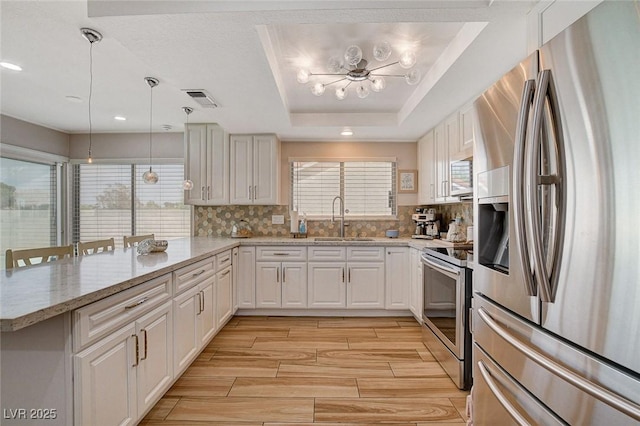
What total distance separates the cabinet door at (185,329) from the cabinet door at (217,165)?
1.85 metres

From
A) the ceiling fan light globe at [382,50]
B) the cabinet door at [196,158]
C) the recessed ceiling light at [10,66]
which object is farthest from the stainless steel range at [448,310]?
the recessed ceiling light at [10,66]

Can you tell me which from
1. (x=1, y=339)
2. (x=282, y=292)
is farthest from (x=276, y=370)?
(x=1, y=339)

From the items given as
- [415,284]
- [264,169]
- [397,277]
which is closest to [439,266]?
[415,284]

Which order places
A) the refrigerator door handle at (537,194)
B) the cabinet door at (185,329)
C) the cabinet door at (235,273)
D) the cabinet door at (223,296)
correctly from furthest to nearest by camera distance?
the cabinet door at (235,273) < the cabinet door at (223,296) < the cabinet door at (185,329) < the refrigerator door handle at (537,194)

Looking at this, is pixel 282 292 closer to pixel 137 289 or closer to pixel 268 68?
pixel 137 289

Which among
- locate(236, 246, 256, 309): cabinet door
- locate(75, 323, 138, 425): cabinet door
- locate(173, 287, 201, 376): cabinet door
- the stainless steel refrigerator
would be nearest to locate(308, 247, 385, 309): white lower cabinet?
locate(236, 246, 256, 309): cabinet door

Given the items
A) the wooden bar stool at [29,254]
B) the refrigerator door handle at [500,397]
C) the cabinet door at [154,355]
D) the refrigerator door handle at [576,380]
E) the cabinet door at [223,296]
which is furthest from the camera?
the cabinet door at [223,296]

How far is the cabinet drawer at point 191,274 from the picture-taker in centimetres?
Answer: 227

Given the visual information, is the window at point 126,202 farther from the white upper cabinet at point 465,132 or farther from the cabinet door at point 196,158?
the white upper cabinet at point 465,132

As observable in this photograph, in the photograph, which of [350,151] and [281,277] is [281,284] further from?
[350,151]

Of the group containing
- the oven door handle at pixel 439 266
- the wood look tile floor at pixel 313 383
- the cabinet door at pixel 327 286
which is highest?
the oven door handle at pixel 439 266

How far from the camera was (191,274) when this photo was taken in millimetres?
2506

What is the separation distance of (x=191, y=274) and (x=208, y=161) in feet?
7.02

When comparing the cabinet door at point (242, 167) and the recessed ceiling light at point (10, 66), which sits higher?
the recessed ceiling light at point (10, 66)
